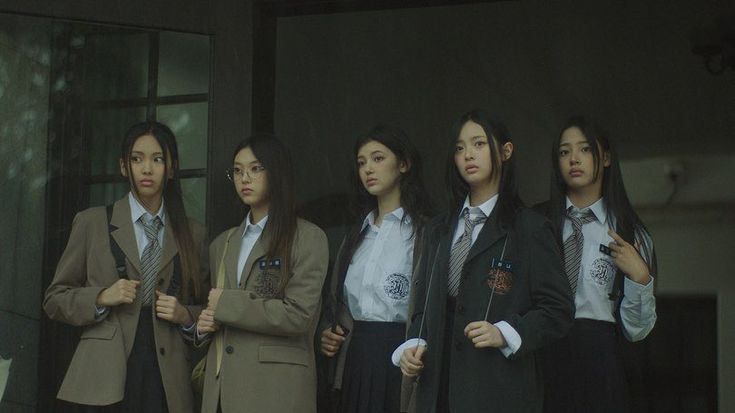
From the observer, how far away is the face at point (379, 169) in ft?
16.4

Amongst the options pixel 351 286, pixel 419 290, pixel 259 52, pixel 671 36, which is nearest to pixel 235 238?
pixel 351 286

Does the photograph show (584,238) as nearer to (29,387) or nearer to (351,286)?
(351,286)

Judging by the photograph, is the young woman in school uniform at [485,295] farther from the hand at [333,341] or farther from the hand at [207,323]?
the hand at [207,323]

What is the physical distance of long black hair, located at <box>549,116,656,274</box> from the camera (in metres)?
4.79

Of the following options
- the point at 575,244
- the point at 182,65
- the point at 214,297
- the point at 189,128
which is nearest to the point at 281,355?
the point at 214,297

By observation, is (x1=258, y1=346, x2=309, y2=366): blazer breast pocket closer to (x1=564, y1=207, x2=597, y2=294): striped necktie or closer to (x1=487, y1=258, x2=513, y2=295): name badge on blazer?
(x1=487, y1=258, x2=513, y2=295): name badge on blazer

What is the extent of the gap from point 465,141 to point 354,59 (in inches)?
65.9

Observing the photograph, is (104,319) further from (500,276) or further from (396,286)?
(500,276)

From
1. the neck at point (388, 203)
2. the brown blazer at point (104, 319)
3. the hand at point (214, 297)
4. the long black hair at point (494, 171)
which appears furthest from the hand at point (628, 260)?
the brown blazer at point (104, 319)

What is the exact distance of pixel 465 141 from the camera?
4484 mm

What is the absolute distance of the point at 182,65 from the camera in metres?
5.71

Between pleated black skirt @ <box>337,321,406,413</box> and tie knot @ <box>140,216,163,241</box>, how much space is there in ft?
2.81

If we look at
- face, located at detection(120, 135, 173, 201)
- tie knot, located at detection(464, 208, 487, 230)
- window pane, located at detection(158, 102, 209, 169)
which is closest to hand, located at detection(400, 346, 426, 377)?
tie knot, located at detection(464, 208, 487, 230)

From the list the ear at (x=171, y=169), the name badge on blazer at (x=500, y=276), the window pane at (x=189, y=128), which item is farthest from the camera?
the window pane at (x=189, y=128)
